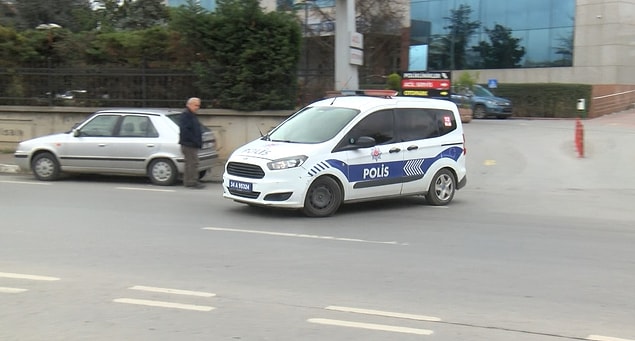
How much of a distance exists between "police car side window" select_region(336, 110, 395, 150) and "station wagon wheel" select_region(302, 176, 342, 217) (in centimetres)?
72

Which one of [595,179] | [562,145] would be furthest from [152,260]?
[562,145]

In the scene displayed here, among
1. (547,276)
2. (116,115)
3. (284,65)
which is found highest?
(284,65)

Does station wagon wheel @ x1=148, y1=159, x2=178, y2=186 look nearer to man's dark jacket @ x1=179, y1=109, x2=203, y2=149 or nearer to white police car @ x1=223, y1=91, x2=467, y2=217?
man's dark jacket @ x1=179, y1=109, x2=203, y2=149

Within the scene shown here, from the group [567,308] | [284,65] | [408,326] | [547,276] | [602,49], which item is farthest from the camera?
[602,49]

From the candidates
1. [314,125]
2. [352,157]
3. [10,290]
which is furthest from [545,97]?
[10,290]

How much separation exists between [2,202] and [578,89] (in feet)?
90.9

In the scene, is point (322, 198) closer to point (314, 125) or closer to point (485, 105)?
point (314, 125)

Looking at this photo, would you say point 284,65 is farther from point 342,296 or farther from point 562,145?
point 342,296

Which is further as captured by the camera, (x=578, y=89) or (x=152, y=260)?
(x=578, y=89)

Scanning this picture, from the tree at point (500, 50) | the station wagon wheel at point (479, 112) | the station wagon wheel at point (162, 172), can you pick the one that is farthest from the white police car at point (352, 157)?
the tree at point (500, 50)

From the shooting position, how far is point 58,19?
38.8m

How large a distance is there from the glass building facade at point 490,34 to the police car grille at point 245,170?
33326mm

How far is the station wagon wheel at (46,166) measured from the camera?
1333 cm

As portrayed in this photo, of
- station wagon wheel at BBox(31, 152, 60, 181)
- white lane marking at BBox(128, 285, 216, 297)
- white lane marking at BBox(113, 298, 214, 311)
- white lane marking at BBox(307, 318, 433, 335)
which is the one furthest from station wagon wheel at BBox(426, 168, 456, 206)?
station wagon wheel at BBox(31, 152, 60, 181)
